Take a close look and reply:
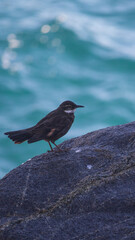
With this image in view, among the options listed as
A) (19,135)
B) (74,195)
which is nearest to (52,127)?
(19,135)

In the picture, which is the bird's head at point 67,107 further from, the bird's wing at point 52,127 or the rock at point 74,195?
the rock at point 74,195

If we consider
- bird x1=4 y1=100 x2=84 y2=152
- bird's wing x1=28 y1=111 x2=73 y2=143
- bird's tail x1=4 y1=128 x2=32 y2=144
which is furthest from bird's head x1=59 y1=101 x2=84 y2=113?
bird's tail x1=4 y1=128 x2=32 y2=144

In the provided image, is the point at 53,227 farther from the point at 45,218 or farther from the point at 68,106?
the point at 68,106

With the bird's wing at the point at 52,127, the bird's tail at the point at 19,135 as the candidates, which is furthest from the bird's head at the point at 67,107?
the bird's tail at the point at 19,135

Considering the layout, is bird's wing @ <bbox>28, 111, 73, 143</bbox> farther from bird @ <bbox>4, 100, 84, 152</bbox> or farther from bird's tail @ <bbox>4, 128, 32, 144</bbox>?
bird's tail @ <bbox>4, 128, 32, 144</bbox>

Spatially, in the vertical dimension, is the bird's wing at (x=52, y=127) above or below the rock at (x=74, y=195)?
above

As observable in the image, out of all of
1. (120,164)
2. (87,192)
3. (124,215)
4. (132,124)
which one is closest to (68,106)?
(132,124)
